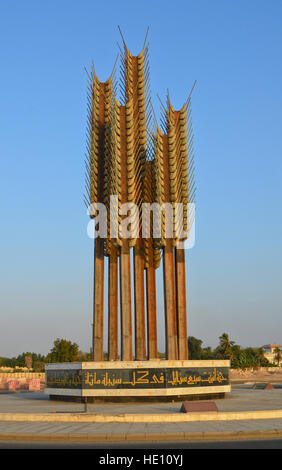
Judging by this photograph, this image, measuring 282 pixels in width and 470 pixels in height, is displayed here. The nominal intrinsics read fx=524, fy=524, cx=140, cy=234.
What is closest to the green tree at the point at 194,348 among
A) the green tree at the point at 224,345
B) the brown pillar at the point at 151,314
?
the green tree at the point at 224,345

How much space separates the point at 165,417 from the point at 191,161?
1072 inches

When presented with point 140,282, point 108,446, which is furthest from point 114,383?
point 108,446

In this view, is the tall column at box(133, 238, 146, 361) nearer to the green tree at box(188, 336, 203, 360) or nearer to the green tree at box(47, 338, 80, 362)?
the green tree at box(47, 338, 80, 362)

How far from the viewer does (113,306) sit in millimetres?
44281

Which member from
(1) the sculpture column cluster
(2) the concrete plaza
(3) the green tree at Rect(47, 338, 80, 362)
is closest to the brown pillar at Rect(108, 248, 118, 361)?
(1) the sculpture column cluster

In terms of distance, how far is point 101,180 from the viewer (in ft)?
149

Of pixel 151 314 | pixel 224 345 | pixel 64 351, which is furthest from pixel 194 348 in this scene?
pixel 151 314

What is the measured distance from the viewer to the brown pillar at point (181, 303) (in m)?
42.4

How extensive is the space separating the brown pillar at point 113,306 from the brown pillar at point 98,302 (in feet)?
4.81

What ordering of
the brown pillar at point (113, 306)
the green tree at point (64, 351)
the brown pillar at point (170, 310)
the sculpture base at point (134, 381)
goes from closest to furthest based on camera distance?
1. the sculpture base at point (134, 381)
2. the brown pillar at point (170, 310)
3. the brown pillar at point (113, 306)
4. the green tree at point (64, 351)

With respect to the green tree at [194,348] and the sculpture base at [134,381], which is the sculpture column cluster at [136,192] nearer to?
the sculpture base at [134,381]

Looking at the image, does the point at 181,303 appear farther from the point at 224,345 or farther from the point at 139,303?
the point at 224,345

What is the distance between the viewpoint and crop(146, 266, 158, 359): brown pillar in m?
43.3

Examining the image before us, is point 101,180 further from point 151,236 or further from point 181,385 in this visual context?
point 181,385
